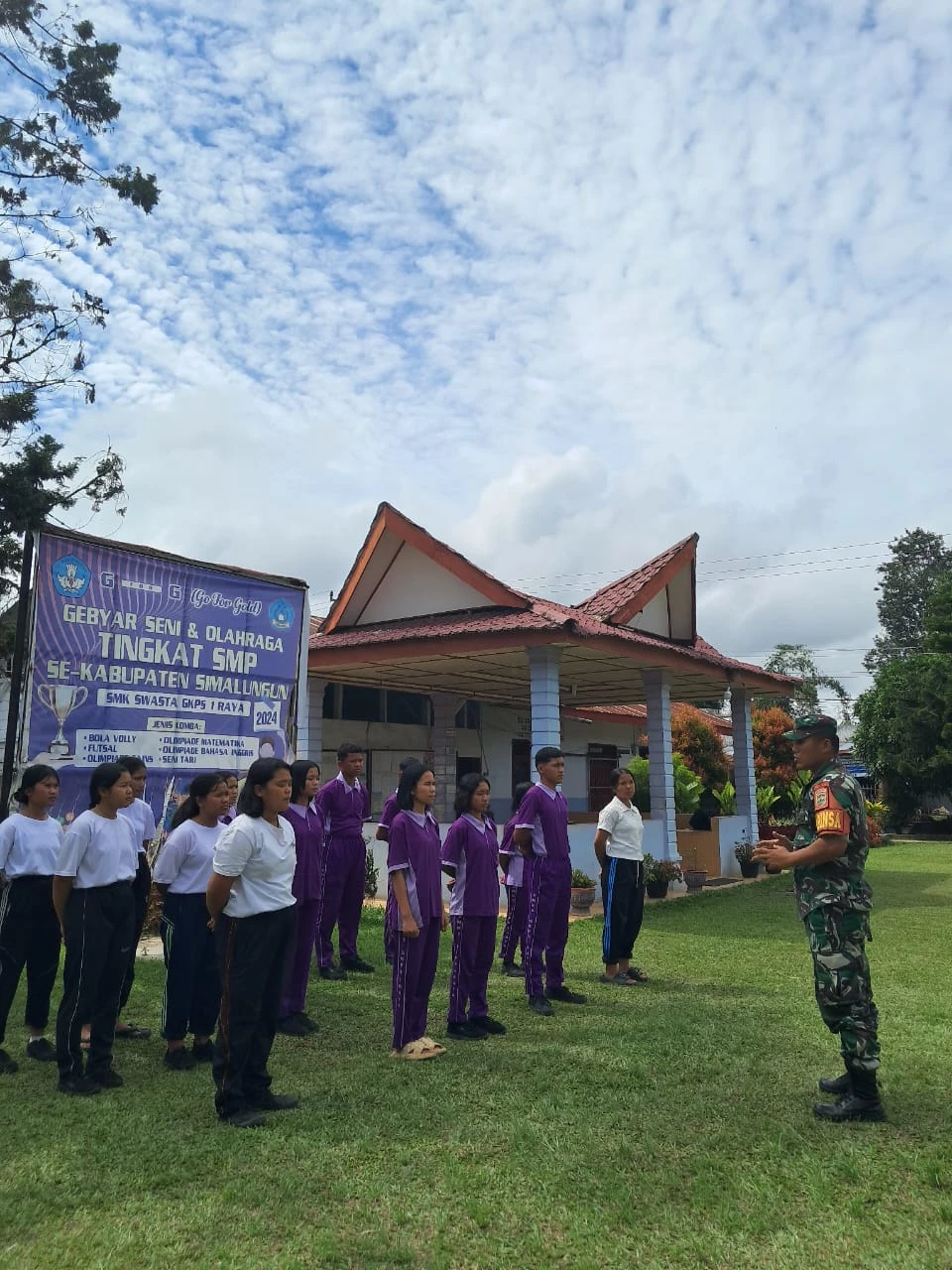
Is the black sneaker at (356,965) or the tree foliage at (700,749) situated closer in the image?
the black sneaker at (356,965)

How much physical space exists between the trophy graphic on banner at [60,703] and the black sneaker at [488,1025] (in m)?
3.42

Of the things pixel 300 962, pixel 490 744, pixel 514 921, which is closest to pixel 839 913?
pixel 300 962

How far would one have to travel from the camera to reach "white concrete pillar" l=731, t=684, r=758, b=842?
15.2m

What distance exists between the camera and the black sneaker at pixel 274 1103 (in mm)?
3979

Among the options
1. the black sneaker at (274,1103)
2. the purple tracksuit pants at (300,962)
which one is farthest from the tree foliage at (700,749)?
the black sneaker at (274,1103)

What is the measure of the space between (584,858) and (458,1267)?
28.6 feet

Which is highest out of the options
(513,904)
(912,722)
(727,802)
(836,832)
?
(912,722)

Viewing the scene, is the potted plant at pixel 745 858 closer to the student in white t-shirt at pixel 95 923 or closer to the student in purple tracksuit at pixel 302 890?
the student in purple tracksuit at pixel 302 890

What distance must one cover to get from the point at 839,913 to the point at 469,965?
2.20 metres

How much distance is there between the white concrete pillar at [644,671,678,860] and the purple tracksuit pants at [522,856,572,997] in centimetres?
646

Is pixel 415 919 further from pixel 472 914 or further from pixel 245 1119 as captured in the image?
pixel 245 1119

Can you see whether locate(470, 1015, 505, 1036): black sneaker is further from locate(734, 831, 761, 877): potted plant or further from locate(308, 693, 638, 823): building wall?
locate(734, 831, 761, 877): potted plant

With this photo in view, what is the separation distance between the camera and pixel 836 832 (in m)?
3.88

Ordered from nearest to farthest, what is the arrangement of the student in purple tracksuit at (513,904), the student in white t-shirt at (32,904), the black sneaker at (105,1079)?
the black sneaker at (105,1079) → the student in white t-shirt at (32,904) → the student in purple tracksuit at (513,904)
